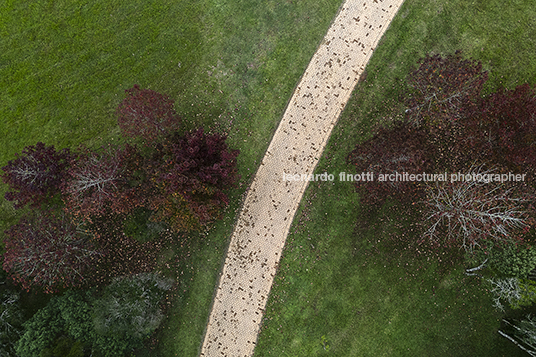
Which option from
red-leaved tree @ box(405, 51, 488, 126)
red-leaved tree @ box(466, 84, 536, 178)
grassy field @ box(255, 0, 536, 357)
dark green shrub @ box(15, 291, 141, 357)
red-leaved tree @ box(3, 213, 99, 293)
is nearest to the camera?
red-leaved tree @ box(466, 84, 536, 178)

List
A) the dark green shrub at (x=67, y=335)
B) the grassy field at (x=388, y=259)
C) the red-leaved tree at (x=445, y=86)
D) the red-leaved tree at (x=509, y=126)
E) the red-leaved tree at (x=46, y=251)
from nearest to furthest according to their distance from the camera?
1. the red-leaved tree at (x=509, y=126)
2. the dark green shrub at (x=67, y=335)
3. the red-leaved tree at (x=445, y=86)
4. the red-leaved tree at (x=46, y=251)
5. the grassy field at (x=388, y=259)

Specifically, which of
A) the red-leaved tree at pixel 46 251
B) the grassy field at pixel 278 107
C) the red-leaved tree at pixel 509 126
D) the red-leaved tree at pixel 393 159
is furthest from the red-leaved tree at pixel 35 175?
the red-leaved tree at pixel 509 126

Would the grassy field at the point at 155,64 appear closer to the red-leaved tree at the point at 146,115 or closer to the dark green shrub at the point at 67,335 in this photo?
the red-leaved tree at the point at 146,115

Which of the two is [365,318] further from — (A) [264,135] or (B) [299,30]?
(B) [299,30]

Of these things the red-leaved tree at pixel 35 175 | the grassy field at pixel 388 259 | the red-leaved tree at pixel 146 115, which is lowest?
the grassy field at pixel 388 259

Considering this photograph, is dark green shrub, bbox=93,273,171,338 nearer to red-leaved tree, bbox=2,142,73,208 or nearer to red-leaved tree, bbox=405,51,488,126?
red-leaved tree, bbox=2,142,73,208

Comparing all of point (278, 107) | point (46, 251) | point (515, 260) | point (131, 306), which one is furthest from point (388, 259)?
point (46, 251)

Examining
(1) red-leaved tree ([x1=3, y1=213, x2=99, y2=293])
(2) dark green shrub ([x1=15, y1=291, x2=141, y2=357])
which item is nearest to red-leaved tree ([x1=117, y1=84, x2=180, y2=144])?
(1) red-leaved tree ([x1=3, y1=213, x2=99, y2=293])
